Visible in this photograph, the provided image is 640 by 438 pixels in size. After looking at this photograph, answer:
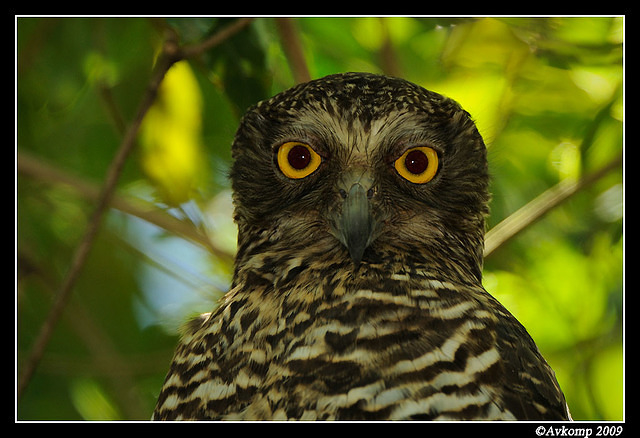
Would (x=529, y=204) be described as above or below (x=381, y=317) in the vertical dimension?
above

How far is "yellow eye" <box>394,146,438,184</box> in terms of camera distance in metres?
2.79

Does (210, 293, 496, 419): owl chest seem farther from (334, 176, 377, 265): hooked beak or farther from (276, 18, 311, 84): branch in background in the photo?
(276, 18, 311, 84): branch in background

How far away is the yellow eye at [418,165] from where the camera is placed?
279cm

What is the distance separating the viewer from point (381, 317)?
2404 millimetres

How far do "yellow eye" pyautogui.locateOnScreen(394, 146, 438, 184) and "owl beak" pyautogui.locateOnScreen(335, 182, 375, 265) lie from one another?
25 centimetres

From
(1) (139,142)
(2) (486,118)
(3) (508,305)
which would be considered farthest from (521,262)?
(1) (139,142)

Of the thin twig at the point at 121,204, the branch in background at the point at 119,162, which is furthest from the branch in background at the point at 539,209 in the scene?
the branch in background at the point at 119,162

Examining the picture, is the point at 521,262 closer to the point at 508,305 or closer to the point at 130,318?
the point at 508,305

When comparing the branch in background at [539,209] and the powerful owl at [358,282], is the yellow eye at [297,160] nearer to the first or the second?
the powerful owl at [358,282]

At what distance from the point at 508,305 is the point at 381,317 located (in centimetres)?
176

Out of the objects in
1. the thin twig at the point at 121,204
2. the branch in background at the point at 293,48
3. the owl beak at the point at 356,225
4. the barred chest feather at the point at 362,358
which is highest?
the branch in background at the point at 293,48
